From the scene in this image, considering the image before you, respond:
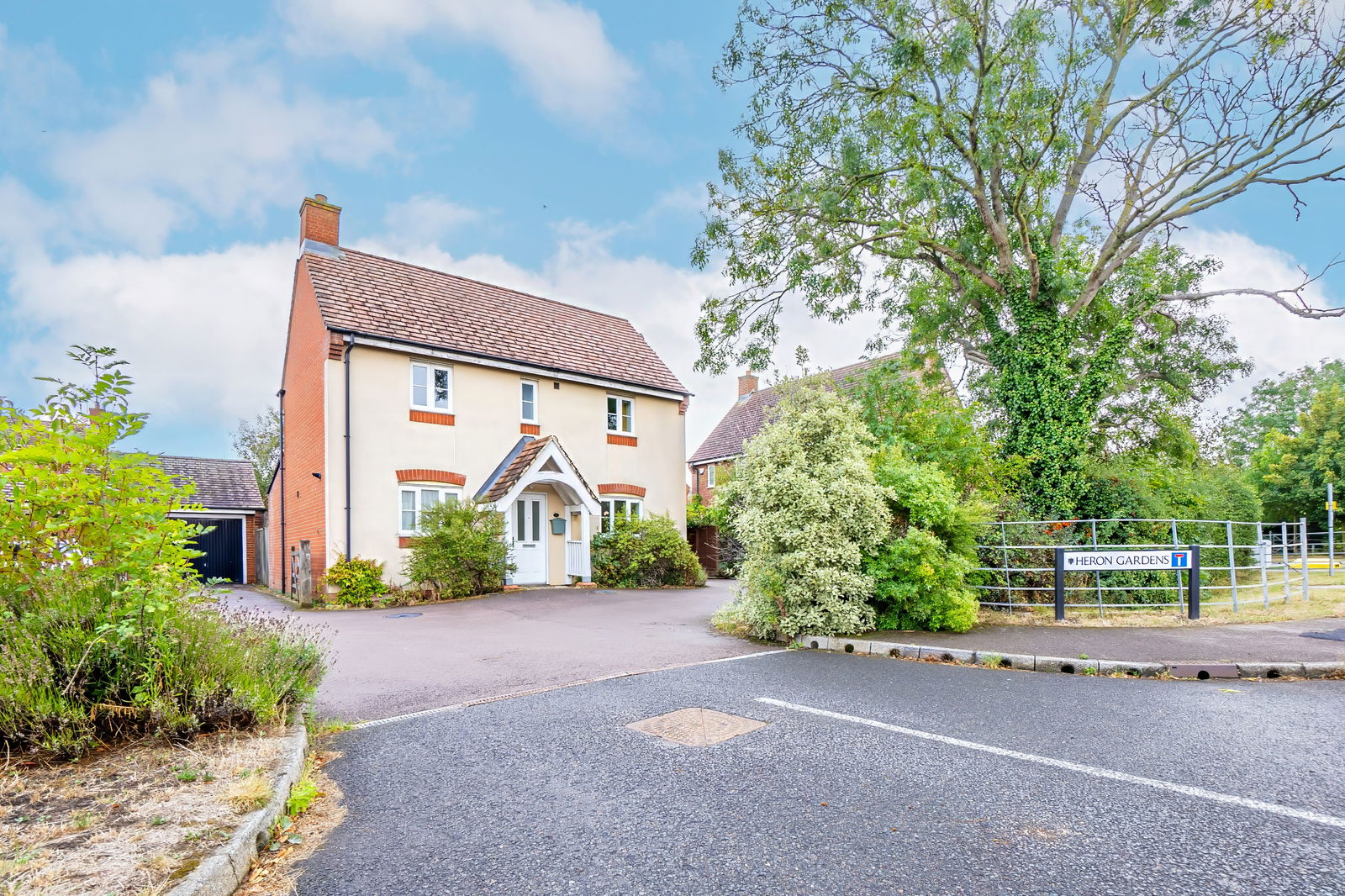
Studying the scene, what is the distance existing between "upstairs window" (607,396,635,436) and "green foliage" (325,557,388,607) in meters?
8.27

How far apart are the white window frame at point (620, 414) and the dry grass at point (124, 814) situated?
1768 cm

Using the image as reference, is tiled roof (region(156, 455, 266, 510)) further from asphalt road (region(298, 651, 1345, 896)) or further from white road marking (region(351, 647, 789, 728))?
asphalt road (region(298, 651, 1345, 896))

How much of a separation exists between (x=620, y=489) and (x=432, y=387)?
251 inches

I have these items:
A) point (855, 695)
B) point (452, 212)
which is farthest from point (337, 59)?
point (855, 695)

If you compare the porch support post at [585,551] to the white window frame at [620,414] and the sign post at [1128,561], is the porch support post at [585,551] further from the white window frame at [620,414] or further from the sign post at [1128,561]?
the sign post at [1128,561]

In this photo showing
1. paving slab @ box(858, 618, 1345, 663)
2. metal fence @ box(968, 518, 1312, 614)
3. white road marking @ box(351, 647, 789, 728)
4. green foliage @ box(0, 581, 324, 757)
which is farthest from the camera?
metal fence @ box(968, 518, 1312, 614)

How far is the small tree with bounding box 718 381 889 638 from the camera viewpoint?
9.80 meters

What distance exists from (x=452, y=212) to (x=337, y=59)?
5.72 m

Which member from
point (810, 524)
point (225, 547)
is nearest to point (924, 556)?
point (810, 524)

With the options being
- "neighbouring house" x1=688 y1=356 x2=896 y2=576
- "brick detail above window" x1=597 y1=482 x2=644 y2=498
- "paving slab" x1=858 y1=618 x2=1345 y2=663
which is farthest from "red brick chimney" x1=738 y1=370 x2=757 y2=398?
"paving slab" x1=858 y1=618 x2=1345 y2=663

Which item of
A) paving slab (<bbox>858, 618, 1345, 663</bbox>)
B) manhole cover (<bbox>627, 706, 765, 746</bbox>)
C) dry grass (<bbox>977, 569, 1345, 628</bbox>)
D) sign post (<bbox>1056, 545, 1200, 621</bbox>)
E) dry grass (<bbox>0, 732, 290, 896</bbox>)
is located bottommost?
dry grass (<bbox>977, 569, 1345, 628</bbox>)

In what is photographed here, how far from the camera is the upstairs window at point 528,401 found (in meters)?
20.4

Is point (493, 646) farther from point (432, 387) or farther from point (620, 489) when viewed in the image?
point (620, 489)

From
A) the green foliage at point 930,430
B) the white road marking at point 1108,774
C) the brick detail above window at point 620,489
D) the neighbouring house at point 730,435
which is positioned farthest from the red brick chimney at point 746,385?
the white road marking at point 1108,774
